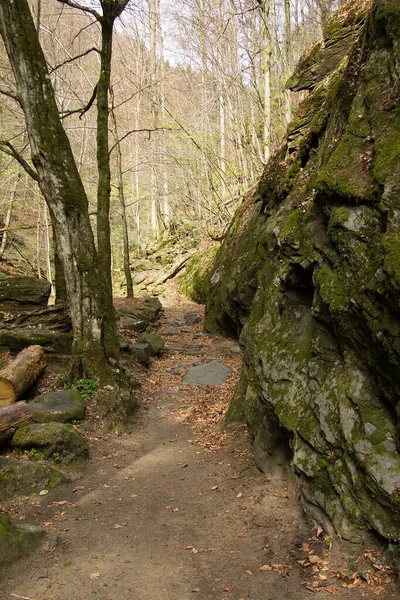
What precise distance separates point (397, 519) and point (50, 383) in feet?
22.2

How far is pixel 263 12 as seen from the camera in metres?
12.6

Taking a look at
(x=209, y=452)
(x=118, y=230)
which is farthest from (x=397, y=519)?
(x=118, y=230)

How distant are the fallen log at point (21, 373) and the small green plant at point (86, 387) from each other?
916 mm

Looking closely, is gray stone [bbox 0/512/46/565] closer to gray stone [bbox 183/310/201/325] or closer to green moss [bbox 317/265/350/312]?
green moss [bbox 317/265/350/312]

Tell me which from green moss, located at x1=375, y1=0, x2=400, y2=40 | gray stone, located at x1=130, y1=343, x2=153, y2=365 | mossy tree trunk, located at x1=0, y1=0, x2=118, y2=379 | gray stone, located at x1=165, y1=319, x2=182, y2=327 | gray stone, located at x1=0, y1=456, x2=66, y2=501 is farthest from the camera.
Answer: gray stone, located at x1=165, y1=319, x2=182, y2=327

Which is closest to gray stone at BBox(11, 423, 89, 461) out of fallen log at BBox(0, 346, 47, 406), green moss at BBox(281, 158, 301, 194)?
fallen log at BBox(0, 346, 47, 406)

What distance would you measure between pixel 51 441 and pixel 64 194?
442cm

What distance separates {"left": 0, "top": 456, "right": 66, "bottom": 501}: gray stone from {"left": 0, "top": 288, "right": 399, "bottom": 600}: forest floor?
7.2 inches

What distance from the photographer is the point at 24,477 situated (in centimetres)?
514

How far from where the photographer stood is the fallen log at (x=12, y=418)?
5.86 m

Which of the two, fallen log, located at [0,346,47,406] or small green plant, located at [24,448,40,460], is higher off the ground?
fallen log, located at [0,346,47,406]

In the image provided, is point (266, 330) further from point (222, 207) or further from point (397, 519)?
point (222, 207)

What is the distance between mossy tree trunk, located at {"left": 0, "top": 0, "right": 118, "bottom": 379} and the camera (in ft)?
22.9

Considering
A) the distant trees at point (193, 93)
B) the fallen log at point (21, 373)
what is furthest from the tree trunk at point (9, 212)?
the fallen log at point (21, 373)
